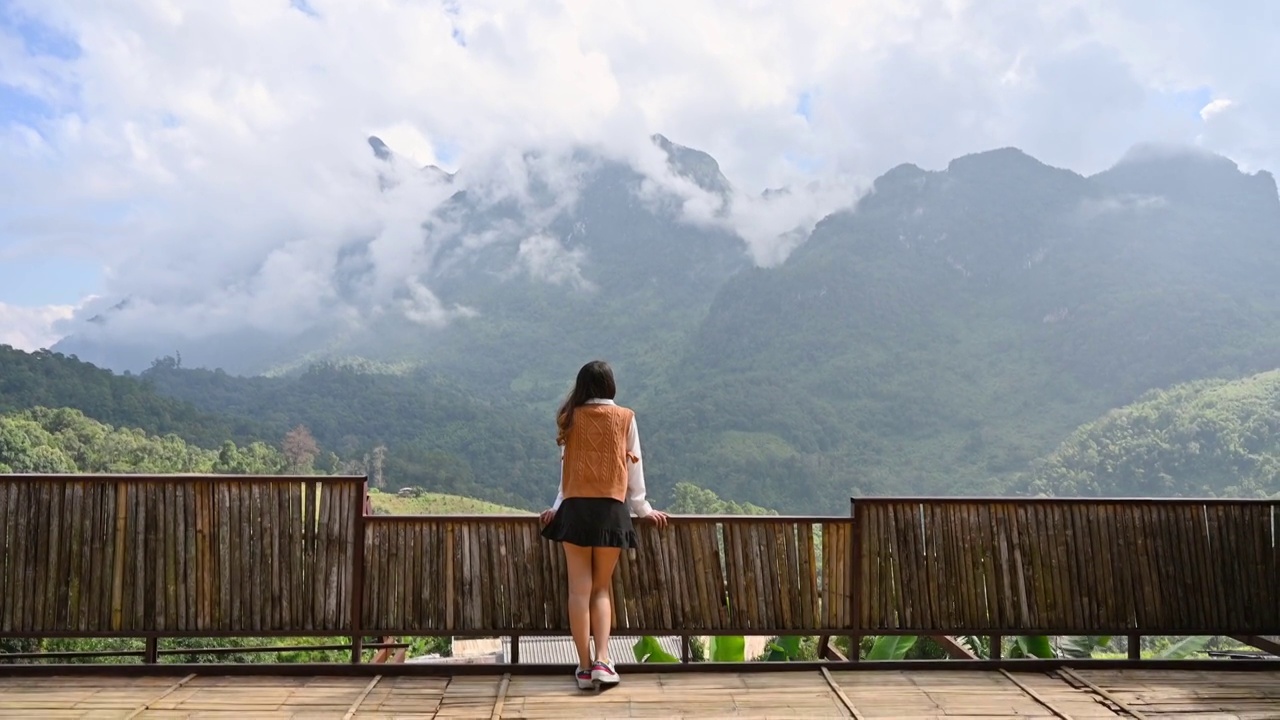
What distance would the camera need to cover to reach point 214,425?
4728 centimetres

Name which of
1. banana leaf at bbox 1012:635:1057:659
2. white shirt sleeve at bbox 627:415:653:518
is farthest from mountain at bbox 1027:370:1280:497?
white shirt sleeve at bbox 627:415:653:518

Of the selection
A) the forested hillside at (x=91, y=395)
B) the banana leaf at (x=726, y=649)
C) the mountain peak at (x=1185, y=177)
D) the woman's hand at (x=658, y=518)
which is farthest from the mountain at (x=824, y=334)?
the woman's hand at (x=658, y=518)

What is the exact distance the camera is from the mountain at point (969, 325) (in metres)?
60.0

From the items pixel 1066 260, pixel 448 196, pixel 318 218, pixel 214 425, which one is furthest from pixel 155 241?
pixel 1066 260

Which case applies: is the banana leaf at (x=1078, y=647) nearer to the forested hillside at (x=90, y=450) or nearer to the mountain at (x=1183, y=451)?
the forested hillside at (x=90, y=450)

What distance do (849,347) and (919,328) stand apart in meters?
6.86

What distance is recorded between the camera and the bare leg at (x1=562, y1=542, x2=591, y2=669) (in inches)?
142

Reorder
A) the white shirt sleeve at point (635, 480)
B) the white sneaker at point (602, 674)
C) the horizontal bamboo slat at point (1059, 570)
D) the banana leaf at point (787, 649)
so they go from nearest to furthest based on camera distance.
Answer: the white sneaker at point (602, 674), the white shirt sleeve at point (635, 480), the horizontal bamboo slat at point (1059, 570), the banana leaf at point (787, 649)

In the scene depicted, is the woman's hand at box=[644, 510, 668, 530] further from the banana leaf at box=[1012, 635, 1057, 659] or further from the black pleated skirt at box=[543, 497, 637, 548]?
the banana leaf at box=[1012, 635, 1057, 659]

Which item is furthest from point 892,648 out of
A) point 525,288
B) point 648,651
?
point 525,288

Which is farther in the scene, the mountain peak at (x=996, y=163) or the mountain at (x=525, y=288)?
the mountain peak at (x=996, y=163)

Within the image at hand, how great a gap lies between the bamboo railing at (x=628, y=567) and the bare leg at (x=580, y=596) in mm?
357

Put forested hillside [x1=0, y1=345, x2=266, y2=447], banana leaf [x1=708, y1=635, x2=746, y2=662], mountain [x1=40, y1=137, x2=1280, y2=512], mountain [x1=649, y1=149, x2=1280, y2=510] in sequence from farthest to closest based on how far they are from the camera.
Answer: mountain [x1=649, y1=149, x2=1280, y2=510], mountain [x1=40, y1=137, x2=1280, y2=512], forested hillside [x1=0, y1=345, x2=266, y2=447], banana leaf [x1=708, y1=635, x2=746, y2=662]

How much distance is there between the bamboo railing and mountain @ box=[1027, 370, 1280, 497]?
44338mm
